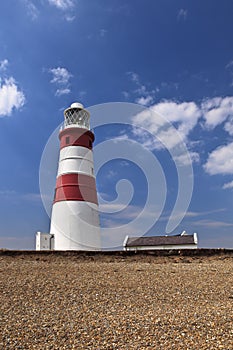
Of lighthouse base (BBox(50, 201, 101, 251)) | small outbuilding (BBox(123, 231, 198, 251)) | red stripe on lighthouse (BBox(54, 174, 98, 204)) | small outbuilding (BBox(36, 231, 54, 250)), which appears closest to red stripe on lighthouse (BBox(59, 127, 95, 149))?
red stripe on lighthouse (BBox(54, 174, 98, 204))

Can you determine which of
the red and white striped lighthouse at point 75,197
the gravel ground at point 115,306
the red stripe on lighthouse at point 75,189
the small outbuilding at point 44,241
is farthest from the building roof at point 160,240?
the gravel ground at point 115,306

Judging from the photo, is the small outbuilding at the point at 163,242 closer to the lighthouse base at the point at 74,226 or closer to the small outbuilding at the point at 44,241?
the lighthouse base at the point at 74,226

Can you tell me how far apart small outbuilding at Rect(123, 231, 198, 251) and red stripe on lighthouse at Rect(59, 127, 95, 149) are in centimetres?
792

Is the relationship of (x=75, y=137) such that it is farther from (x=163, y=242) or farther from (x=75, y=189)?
(x=163, y=242)

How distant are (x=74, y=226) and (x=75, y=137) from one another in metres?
5.61

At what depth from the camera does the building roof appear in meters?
22.2

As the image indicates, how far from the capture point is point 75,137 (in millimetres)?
20234

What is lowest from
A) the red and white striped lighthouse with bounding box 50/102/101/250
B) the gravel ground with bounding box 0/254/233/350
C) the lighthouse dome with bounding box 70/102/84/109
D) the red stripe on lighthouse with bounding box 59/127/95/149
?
the gravel ground with bounding box 0/254/233/350

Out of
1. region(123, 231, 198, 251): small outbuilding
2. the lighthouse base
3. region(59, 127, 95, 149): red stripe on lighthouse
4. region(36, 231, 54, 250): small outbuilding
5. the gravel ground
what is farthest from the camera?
region(123, 231, 198, 251): small outbuilding

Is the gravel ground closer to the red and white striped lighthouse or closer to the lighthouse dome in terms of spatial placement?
the red and white striped lighthouse

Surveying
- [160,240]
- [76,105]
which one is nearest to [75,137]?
[76,105]

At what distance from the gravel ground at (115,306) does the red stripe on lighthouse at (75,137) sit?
1085 cm

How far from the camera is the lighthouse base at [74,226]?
1822 cm

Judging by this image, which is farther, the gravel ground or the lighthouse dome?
the lighthouse dome
